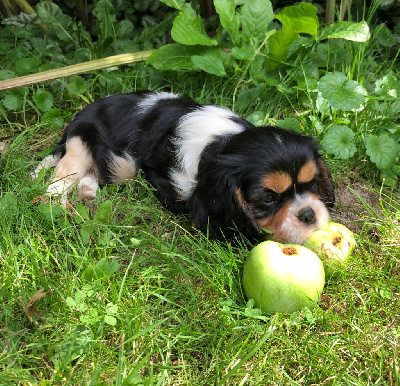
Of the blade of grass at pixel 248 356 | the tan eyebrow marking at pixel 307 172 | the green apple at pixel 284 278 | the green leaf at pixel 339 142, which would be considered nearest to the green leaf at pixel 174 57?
the green leaf at pixel 339 142

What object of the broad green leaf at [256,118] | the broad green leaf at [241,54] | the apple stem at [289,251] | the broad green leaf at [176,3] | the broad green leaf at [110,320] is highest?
the broad green leaf at [176,3]

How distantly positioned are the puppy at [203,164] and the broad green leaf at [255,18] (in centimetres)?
92

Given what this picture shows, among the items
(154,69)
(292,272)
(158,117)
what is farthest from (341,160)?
(154,69)

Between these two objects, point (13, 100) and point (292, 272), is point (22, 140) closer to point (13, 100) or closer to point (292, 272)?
point (13, 100)

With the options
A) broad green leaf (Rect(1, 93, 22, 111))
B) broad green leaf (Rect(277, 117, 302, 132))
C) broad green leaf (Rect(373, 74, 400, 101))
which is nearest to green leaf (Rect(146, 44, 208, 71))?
broad green leaf (Rect(277, 117, 302, 132))

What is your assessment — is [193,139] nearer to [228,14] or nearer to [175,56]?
[175,56]

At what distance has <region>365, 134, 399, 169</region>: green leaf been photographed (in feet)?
12.7

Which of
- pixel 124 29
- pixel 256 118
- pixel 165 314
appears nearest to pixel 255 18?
pixel 256 118

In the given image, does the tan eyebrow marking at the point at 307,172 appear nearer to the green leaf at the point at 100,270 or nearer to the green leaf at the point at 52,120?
the green leaf at the point at 100,270

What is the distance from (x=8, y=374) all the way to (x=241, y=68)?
10.7 ft

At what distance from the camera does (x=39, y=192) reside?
366 centimetres

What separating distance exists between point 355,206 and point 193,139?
4.05 ft

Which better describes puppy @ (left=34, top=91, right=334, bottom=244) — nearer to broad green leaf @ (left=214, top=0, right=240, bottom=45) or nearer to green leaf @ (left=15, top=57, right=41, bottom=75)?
broad green leaf @ (left=214, top=0, right=240, bottom=45)

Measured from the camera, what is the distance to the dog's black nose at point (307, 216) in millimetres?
3160
